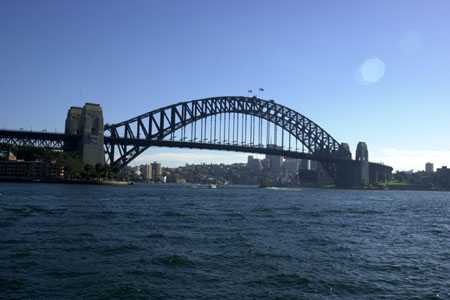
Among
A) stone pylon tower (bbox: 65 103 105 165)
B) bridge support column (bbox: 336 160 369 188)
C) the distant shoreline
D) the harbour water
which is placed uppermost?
stone pylon tower (bbox: 65 103 105 165)

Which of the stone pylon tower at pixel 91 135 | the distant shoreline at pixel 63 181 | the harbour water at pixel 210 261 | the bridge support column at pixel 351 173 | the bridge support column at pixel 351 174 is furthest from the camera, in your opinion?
the bridge support column at pixel 351 174

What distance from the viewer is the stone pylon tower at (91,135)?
103 m

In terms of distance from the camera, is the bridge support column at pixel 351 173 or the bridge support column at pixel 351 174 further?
the bridge support column at pixel 351 174

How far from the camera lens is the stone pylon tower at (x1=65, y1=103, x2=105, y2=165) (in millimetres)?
102938

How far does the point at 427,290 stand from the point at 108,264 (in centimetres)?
947

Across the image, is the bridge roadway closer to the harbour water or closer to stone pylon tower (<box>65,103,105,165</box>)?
stone pylon tower (<box>65,103,105,165</box>)

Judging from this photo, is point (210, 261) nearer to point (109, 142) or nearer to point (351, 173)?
point (109, 142)

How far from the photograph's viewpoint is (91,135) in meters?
103

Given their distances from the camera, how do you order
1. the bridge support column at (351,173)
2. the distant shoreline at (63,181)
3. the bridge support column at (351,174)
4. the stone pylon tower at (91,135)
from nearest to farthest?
the distant shoreline at (63,181) < the stone pylon tower at (91,135) < the bridge support column at (351,173) < the bridge support column at (351,174)

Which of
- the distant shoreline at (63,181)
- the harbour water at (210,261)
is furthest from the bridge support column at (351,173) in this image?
the harbour water at (210,261)

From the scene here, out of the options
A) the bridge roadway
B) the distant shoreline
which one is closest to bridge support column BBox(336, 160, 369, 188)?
the bridge roadway

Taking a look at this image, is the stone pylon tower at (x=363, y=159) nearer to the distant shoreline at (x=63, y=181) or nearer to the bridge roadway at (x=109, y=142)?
the bridge roadway at (x=109, y=142)

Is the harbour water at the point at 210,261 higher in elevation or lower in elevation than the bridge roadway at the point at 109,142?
lower

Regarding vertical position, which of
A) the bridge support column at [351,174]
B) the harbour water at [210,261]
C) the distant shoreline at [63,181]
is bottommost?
the harbour water at [210,261]
